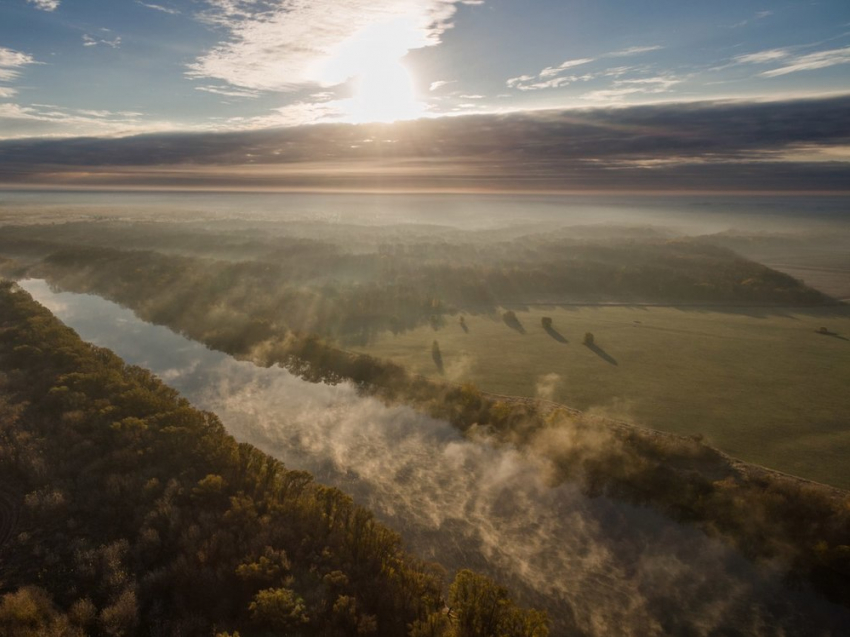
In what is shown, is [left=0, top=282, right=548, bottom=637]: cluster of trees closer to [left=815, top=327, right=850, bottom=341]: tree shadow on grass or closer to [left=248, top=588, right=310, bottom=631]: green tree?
[left=248, top=588, right=310, bottom=631]: green tree

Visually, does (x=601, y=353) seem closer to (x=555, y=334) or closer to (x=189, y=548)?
(x=555, y=334)

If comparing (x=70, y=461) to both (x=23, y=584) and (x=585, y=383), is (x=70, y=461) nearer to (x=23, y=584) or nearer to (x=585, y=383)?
(x=23, y=584)

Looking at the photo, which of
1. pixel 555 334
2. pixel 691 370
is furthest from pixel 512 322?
pixel 691 370

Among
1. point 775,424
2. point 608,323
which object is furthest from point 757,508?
point 608,323

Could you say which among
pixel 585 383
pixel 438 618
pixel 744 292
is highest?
pixel 438 618

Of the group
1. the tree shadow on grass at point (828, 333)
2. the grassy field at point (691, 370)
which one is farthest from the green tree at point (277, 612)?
the tree shadow on grass at point (828, 333)

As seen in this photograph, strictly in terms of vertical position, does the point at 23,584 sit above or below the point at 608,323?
above

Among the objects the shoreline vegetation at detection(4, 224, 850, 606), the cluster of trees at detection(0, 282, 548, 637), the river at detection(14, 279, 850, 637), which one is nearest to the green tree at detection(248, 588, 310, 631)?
the cluster of trees at detection(0, 282, 548, 637)
